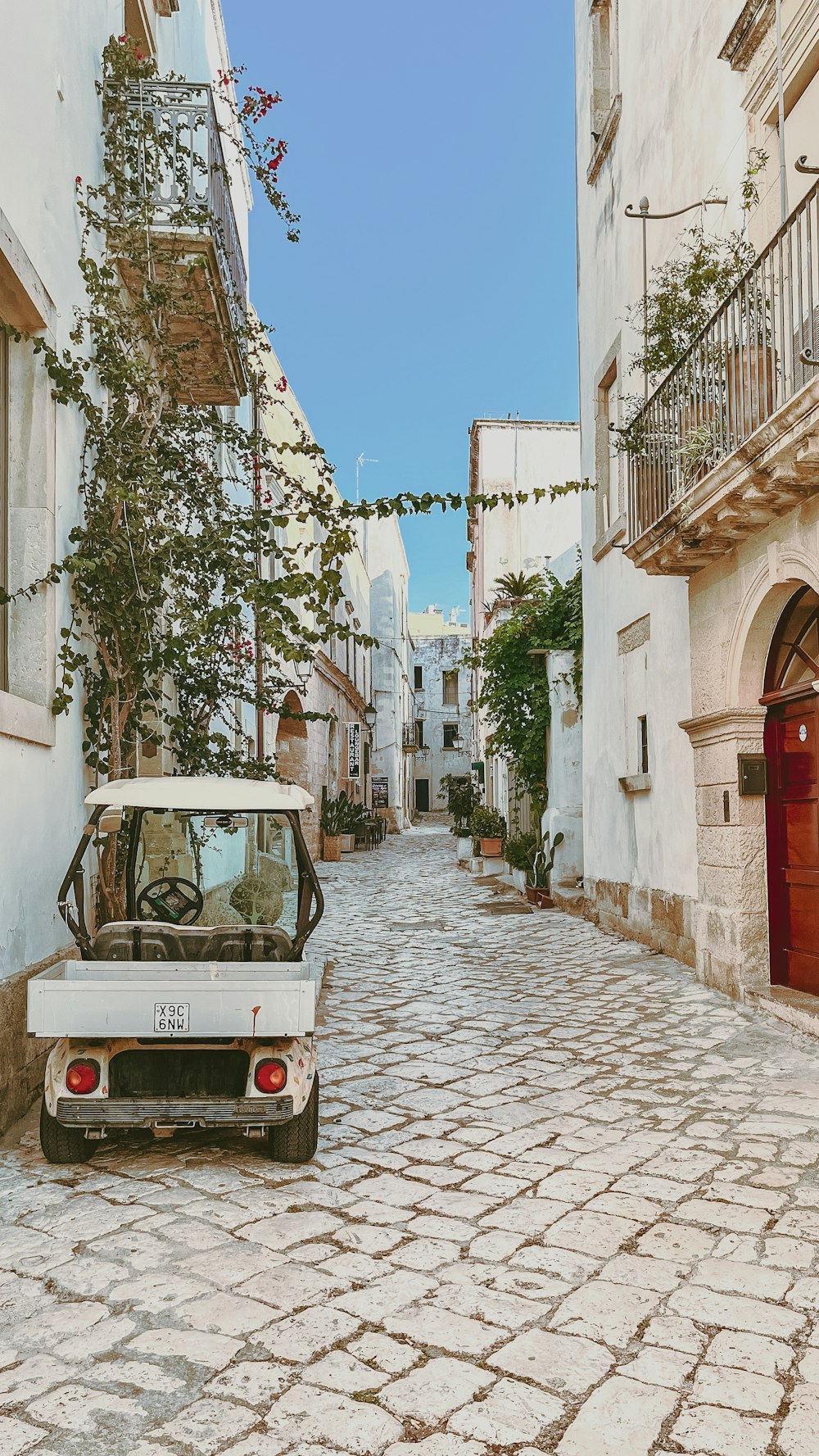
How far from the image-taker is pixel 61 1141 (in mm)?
4375

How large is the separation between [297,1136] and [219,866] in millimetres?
8526

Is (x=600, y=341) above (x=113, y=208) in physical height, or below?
above

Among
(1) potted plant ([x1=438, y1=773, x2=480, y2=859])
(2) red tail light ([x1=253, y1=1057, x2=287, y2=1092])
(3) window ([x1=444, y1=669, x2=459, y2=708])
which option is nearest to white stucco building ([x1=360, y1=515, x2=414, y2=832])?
(1) potted plant ([x1=438, y1=773, x2=480, y2=859])

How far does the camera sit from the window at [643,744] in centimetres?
1079

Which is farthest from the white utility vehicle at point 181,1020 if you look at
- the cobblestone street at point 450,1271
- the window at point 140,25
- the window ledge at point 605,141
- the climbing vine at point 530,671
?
the climbing vine at point 530,671

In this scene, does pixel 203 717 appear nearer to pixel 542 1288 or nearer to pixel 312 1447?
pixel 542 1288

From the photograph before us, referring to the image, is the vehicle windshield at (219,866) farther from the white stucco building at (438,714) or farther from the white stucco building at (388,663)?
the white stucco building at (438,714)

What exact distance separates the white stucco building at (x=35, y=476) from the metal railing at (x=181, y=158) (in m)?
0.61

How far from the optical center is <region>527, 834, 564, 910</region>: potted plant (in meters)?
14.7

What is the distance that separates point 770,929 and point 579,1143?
341cm

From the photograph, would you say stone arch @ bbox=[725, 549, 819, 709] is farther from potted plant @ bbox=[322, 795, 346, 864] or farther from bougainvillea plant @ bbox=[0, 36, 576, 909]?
potted plant @ bbox=[322, 795, 346, 864]

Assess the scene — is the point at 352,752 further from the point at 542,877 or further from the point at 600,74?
the point at 600,74

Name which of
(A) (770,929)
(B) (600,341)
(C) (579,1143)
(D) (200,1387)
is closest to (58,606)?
(C) (579,1143)

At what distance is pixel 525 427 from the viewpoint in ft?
99.7
